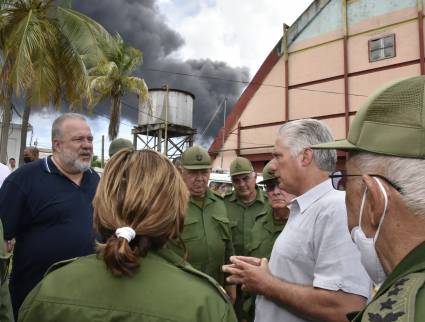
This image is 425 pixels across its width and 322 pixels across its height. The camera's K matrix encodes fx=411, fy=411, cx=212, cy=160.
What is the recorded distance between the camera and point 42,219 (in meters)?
3.22

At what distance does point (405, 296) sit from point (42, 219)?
292cm

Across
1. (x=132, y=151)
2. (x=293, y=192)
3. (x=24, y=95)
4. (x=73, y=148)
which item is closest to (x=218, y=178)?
(x=24, y=95)

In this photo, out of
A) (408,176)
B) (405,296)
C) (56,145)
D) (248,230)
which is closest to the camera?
(405,296)

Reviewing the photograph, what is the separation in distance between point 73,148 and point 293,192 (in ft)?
6.51

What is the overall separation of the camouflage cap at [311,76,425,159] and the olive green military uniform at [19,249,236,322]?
28.0 inches

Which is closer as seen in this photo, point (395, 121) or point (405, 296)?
point (405, 296)

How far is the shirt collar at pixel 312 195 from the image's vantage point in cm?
226

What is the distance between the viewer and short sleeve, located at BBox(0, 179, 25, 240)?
123 inches

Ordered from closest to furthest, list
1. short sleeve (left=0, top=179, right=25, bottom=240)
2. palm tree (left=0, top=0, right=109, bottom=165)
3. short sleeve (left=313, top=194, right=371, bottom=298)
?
short sleeve (left=313, top=194, right=371, bottom=298)
short sleeve (left=0, top=179, right=25, bottom=240)
palm tree (left=0, top=0, right=109, bottom=165)

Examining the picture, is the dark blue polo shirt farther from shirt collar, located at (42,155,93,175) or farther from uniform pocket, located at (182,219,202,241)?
uniform pocket, located at (182,219,202,241)

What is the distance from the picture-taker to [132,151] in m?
1.64

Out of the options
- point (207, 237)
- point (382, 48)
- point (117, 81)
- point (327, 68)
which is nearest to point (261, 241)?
point (207, 237)

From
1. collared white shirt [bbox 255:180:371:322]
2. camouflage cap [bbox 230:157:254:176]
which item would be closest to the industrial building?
camouflage cap [bbox 230:157:254:176]

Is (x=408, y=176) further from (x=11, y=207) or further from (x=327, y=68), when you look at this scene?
(x=327, y=68)
